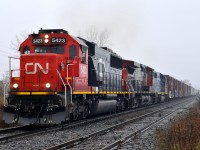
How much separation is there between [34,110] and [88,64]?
422cm

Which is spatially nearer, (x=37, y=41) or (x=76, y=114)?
(x=37, y=41)

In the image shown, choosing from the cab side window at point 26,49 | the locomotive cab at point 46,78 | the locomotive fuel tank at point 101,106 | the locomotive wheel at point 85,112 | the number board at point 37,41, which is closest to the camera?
the locomotive cab at point 46,78

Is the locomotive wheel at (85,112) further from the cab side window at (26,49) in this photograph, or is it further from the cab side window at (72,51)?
the cab side window at (26,49)

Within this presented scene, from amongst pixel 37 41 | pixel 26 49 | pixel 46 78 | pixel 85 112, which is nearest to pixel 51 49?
pixel 37 41

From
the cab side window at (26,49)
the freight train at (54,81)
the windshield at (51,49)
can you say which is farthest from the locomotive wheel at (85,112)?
the cab side window at (26,49)

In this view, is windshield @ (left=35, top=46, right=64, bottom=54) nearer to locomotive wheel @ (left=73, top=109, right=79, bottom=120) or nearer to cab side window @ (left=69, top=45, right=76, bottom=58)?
cab side window @ (left=69, top=45, right=76, bottom=58)

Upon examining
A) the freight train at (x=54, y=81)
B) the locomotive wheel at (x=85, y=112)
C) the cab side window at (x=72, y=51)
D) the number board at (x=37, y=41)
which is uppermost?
the number board at (x=37, y=41)

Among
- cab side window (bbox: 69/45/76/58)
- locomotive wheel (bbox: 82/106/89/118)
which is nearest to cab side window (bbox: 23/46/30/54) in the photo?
cab side window (bbox: 69/45/76/58)

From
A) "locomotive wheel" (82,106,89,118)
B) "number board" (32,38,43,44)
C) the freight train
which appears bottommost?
"locomotive wheel" (82,106,89,118)

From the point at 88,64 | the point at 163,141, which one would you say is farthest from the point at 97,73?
the point at 163,141

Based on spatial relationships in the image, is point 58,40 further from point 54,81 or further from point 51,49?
point 54,81

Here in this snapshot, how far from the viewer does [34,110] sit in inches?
506

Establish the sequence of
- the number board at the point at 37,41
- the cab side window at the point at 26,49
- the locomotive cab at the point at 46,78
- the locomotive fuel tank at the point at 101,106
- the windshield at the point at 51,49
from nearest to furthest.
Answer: the locomotive cab at the point at 46,78, the windshield at the point at 51,49, the number board at the point at 37,41, the cab side window at the point at 26,49, the locomotive fuel tank at the point at 101,106

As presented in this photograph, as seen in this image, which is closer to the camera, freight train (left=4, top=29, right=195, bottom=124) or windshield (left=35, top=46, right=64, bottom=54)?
freight train (left=4, top=29, right=195, bottom=124)
